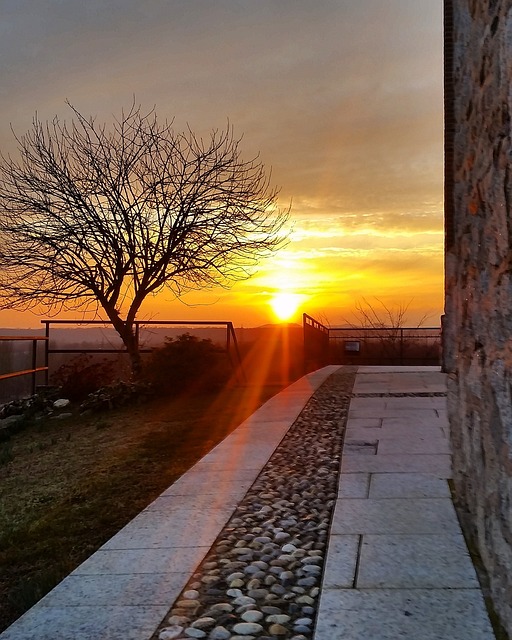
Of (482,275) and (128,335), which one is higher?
(482,275)

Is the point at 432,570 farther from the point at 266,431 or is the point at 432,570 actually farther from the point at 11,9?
the point at 11,9

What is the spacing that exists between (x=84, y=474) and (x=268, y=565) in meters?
2.72

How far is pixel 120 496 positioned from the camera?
14.2 ft

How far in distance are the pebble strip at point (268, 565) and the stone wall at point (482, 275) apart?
761 millimetres

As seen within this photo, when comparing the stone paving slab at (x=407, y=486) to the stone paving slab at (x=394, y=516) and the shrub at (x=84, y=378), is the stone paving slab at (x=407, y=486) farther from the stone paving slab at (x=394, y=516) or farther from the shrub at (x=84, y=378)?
the shrub at (x=84, y=378)

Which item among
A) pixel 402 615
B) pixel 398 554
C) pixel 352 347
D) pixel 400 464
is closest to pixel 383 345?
pixel 352 347

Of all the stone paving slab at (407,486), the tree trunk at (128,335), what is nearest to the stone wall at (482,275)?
the stone paving slab at (407,486)

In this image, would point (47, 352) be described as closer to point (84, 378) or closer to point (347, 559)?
point (84, 378)

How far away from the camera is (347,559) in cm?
282

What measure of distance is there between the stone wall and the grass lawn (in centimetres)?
198

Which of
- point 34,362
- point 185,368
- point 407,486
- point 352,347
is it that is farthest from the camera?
point 352,347

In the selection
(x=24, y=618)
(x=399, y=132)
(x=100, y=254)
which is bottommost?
(x=24, y=618)

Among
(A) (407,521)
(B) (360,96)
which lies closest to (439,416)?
(A) (407,521)

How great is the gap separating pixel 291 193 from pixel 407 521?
841 cm
